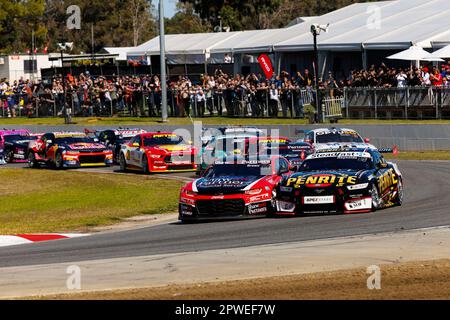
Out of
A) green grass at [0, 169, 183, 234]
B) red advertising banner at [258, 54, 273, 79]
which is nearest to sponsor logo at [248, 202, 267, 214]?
green grass at [0, 169, 183, 234]

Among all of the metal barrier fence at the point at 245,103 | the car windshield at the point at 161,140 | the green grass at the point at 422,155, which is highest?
the metal barrier fence at the point at 245,103

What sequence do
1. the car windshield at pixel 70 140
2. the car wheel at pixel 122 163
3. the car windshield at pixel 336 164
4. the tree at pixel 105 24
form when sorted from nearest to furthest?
the car windshield at pixel 336 164 → the car wheel at pixel 122 163 → the car windshield at pixel 70 140 → the tree at pixel 105 24

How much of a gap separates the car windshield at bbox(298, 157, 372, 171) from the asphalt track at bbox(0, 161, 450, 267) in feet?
3.30

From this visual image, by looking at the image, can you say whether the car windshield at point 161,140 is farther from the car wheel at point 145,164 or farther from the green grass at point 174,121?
the green grass at point 174,121

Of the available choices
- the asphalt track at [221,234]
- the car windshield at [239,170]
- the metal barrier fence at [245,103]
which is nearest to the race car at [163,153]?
the metal barrier fence at [245,103]

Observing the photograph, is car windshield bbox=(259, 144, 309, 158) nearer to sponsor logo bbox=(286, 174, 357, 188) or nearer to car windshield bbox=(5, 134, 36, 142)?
sponsor logo bbox=(286, 174, 357, 188)

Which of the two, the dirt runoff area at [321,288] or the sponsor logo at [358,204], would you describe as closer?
the dirt runoff area at [321,288]

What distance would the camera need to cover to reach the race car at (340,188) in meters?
19.5

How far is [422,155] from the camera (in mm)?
34094

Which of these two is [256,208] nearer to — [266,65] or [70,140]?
[70,140]

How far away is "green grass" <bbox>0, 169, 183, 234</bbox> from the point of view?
22078 mm

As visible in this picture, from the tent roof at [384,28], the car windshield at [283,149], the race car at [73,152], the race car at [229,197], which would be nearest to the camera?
the race car at [229,197]

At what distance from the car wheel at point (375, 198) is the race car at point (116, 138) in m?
16.2
